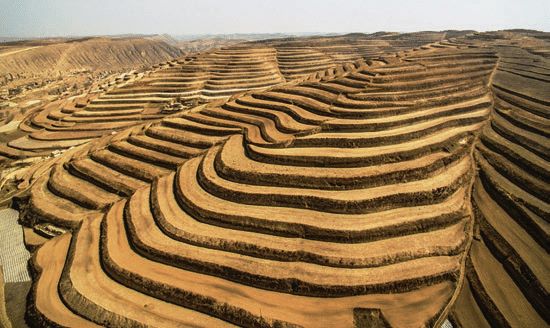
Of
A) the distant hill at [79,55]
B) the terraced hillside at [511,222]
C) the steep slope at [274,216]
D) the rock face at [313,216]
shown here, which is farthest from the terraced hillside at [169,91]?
the distant hill at [79,55]

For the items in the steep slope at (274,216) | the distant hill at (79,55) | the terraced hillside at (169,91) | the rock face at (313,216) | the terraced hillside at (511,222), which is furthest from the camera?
the distant hill at (79,55)

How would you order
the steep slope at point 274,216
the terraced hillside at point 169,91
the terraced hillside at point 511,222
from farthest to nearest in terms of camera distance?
the terraced hillside at point 169,91 < the steep slope at point 274,216 < the terraced hillside at point 511,222

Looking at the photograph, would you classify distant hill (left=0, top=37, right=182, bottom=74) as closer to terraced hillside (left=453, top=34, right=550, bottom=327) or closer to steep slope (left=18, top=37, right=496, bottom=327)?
steep slope (left=18, top=37, right=496, bottom=327)

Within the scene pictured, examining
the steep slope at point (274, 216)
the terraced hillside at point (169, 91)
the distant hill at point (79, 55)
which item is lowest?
the steep slope at point (274, 216)

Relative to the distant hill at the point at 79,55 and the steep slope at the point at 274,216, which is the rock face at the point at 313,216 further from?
the distant hill at the point at 79,55

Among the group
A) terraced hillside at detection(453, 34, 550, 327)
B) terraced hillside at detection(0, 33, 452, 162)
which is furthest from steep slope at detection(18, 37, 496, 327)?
terraced hillside at detection(0, 33, 452, 162)

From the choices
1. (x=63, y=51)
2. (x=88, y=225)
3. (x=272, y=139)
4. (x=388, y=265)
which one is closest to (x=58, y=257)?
(x=88, y=225)

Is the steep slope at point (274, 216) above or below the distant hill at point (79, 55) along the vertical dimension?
below

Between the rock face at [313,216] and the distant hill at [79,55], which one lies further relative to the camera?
the distant hill at [79,55]

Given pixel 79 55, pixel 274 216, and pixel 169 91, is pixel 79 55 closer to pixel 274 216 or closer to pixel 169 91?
pixel 169 91
